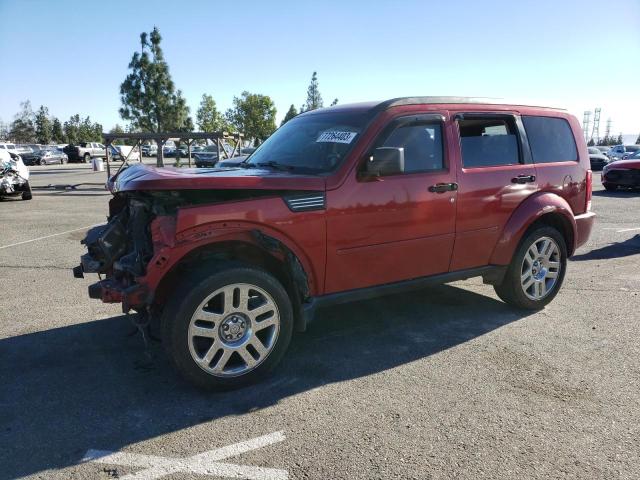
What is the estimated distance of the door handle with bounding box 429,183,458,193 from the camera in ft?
13.5

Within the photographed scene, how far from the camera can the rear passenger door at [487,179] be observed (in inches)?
171

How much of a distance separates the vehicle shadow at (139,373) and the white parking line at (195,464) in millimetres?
109

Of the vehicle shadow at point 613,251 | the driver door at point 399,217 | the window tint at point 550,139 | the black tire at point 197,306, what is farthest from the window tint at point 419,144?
the vehicle shadow at point 613,251

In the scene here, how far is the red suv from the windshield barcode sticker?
0.01 meters

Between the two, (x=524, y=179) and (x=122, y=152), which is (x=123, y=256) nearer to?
(x=524, y=179)

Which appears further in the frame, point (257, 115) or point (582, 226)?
point (257, 115)

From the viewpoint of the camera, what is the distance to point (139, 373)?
11.9 ft

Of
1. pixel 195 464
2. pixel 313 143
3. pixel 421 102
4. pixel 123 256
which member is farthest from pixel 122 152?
pixel 195 464

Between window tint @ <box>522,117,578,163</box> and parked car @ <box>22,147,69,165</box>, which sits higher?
parked car @ <box>22,147,69,165</box>

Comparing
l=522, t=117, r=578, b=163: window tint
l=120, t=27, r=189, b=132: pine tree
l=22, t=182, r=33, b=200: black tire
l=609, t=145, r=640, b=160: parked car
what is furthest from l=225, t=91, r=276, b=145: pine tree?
l=522, t=117, r=578, b=163: window tint

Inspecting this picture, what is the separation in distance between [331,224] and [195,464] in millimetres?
1811

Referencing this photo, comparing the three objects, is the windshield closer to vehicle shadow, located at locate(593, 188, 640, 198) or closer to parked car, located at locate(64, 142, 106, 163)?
vehicle shadow, located at locate(593, 188, 640, 198)

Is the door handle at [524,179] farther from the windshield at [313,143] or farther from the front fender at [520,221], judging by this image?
the windshield at [313,143]

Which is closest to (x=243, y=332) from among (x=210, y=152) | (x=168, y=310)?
(x=168, y=310)
